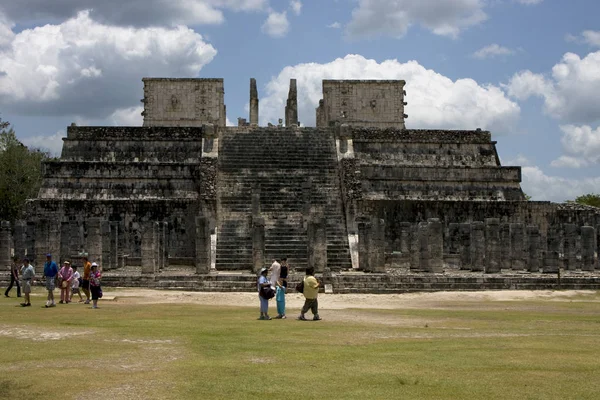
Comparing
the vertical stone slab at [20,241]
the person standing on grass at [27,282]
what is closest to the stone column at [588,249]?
the person standing on grass at [27,282]

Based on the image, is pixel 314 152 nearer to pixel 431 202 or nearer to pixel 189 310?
pixel 431 202

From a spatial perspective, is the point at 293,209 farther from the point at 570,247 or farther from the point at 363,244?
the point at 570,247

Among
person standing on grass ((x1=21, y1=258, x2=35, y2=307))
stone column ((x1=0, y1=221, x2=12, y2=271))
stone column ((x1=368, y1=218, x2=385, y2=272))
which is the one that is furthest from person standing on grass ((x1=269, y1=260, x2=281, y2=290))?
stone column ((x1=0, y1=221, x2=12, y2=271))

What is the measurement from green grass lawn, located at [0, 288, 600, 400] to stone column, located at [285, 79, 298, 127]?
23974 millimetres

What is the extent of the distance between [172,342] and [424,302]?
9.11 metres

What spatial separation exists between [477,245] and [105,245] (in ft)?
39.1

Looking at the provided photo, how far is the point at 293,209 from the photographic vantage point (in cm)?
2678

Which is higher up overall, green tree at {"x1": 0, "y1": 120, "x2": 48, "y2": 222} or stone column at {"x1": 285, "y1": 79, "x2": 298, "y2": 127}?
stone column at {"x1": 285, "y1": 79, "x2": 298, "y2": 127}

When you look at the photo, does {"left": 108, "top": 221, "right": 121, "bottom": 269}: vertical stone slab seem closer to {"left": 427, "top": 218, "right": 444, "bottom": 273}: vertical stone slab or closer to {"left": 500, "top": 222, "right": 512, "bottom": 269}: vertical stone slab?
{"left": 427, "top": 218, "right": 444, "bottom": 273}: vertical stone slab

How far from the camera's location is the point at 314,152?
99.5 feet

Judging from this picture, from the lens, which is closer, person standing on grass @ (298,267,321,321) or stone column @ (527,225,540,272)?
person standing on grass @ (298,267,321,321)

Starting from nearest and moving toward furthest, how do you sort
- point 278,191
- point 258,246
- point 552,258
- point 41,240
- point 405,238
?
point 258,246 < point 41,240 < point 552,258 < point 405,238 < point 278,191

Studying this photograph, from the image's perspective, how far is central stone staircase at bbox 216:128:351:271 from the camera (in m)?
24.7

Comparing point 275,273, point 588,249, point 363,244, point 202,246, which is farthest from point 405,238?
point 275,273
